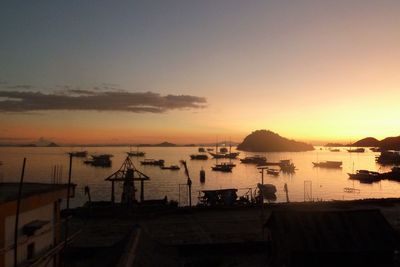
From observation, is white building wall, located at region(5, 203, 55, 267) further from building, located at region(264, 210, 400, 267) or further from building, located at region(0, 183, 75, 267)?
building, located at region(264, 210, 400, 267)

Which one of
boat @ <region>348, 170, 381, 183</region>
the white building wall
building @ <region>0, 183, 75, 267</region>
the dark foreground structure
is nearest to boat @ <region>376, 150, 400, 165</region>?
boat @ <region>348, 170, 381, 183</region>

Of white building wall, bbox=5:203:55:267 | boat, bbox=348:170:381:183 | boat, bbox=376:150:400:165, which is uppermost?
boat, bbox=376:150:400:165

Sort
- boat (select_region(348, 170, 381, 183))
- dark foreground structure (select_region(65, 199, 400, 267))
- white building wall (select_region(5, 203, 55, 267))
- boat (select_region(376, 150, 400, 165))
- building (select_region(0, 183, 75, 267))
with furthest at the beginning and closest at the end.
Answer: boat (select_region(376, 150, 400, 165)) → boat (select_region(348, 170, 381, 183)) → dark foreground structure (select_region(65, 199, 400, 267)) → white building wall (select_region(5, 203, 55, 267)) → building (select_region(0, 183, 75, 267))

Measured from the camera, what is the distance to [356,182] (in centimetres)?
11294

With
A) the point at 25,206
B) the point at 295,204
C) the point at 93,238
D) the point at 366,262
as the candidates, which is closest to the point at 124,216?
the point at 93,238

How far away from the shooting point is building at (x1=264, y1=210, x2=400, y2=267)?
21.2 m

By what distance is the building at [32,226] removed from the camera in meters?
10.8

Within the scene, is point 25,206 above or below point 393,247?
above

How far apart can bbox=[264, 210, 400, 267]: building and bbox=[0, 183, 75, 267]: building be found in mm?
12533

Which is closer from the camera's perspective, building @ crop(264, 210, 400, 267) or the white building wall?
the white building wall

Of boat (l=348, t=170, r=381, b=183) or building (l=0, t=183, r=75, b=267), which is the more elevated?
building (l=0, t=183, r=75, b=267)

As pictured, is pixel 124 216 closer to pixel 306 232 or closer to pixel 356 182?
pixel 306 232

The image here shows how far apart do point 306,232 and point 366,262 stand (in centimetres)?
356

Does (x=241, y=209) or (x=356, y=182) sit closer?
(x=241, y=209)
